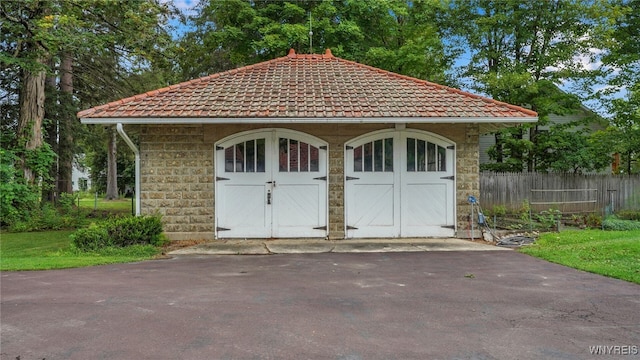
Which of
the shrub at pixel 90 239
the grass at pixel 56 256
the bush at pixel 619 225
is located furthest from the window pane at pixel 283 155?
the bush at pixel 619 225

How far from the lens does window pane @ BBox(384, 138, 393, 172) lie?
9.60m

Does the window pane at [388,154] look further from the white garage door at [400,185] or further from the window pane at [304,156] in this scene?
the window pane at [304,156]

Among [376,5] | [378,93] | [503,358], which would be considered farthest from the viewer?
[376,5]

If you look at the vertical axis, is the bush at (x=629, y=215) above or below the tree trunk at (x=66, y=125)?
below

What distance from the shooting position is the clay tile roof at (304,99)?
8.64 meters

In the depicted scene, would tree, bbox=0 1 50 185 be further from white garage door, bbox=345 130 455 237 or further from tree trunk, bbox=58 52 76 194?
white garage door, bbox=345 130 455 237

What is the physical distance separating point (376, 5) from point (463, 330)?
15.9 m

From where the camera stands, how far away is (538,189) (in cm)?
1477

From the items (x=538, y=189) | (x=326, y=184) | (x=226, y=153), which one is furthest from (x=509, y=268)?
(x=538, y=189)

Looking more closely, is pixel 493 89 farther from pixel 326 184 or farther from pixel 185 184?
pixel 185 184

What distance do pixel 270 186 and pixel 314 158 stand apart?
1.14m

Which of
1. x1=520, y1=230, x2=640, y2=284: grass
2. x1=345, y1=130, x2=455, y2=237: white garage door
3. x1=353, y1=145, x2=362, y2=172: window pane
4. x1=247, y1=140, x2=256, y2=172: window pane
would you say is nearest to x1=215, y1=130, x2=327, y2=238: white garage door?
x1=247, y1=140, x2=256, y2=172: window pane

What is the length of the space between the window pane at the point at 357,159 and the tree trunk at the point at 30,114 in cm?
1095

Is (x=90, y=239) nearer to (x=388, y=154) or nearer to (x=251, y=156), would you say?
(x=251, y=156)
